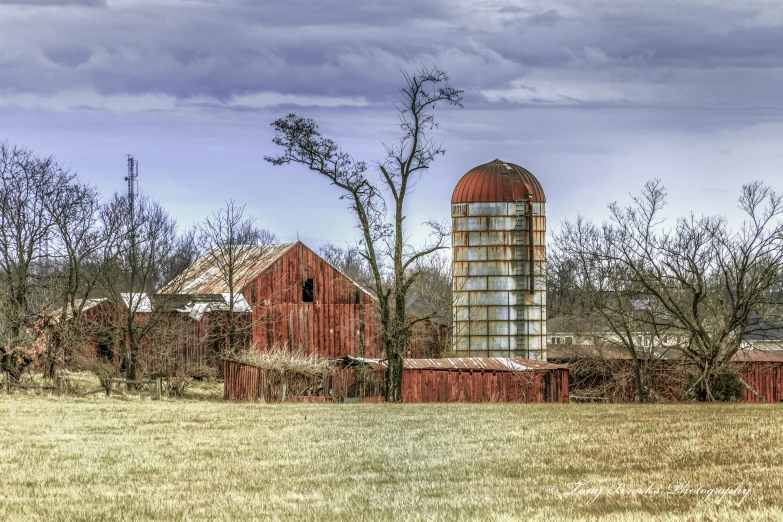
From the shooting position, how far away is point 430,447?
55.5ft

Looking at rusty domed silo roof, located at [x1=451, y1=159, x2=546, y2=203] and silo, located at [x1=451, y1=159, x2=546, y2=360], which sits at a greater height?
rusty domed silo roof, located at [x1=451, y1=159, x2=546, y2=203]

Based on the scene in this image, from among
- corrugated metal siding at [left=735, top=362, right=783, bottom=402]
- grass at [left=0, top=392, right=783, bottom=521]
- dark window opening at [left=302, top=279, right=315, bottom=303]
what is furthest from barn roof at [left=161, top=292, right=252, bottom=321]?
corrugated metal siding at [left=735, top=362, right=783, bottom=402]

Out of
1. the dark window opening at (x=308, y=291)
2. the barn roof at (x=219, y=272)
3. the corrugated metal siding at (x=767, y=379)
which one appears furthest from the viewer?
the dark window opening at (x=308, y=291)

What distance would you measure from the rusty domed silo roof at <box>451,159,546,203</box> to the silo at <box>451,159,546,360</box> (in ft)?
0.16

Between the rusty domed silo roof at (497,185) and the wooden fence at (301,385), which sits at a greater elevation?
the rusty domed silo roof at (497,185)

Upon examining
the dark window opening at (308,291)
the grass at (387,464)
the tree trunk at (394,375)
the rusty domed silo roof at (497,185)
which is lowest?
the grass at (387,464)

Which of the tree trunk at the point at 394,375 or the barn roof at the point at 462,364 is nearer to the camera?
the tree trunk at the point at 394,375

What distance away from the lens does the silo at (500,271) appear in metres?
48.7

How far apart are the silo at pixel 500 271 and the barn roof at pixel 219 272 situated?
8732mm

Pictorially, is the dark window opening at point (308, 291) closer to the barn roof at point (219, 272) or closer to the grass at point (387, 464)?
the barn roof at point (219, 272)

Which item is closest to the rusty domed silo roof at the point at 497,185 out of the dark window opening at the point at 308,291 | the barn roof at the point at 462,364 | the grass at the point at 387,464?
the dark window opening at the point at 308,291

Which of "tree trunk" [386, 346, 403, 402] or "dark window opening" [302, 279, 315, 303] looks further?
→ "dark window opening" [302, 279, 315, 303]

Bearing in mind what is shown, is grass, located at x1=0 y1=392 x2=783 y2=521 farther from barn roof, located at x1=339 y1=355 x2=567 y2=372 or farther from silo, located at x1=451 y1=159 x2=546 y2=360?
silo, located at x1=451 y1=159 x2=546 y2=360

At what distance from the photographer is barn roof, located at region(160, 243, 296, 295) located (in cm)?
4469
